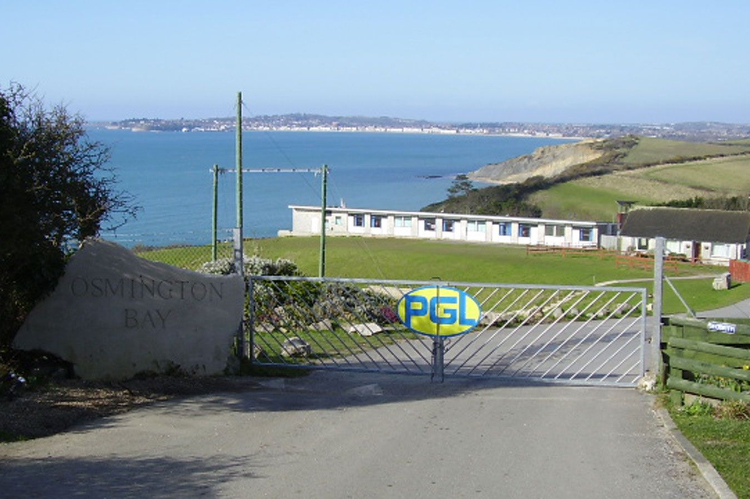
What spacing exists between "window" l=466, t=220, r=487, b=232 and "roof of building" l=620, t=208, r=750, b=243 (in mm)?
12683

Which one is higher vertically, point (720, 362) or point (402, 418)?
point (720, 362)

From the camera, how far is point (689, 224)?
6750cm

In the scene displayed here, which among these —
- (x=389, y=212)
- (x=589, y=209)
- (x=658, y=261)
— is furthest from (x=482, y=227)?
(x=658, y=261)

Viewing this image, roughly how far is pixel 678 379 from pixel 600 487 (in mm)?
3523

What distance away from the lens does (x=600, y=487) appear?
7941 mm

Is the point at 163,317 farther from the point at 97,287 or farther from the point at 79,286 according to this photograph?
the point at 79,286

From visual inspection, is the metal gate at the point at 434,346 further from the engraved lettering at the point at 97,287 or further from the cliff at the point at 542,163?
the cliff at the point at 542,163

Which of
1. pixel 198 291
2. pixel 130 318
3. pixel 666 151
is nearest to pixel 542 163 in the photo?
pixel 666 151

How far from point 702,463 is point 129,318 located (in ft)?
24.1

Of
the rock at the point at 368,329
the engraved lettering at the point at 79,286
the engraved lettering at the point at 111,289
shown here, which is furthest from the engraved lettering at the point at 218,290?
the rock at the point at 368,329

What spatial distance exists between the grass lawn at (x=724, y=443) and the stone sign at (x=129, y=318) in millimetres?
6187

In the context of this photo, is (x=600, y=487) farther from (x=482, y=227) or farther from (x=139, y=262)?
(x=482, y=227)

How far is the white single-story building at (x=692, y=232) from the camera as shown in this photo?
6334 cm

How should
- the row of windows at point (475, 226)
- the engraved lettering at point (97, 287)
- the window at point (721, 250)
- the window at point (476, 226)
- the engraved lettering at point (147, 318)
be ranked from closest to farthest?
the engraved lettering at point (97, 287) < the engraved lettering at point (147, 318) < the window at point (721, 250) < the row of windows at point (475, 226) < the window at point (476, 226)
